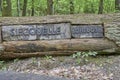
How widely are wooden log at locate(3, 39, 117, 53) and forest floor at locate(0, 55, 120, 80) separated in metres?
0.29

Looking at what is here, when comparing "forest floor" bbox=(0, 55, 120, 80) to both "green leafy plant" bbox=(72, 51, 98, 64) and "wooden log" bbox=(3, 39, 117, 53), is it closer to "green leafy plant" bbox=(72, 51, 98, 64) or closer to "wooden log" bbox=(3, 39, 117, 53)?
"green leafy plant" bbox=(72, 51, 98, 64)

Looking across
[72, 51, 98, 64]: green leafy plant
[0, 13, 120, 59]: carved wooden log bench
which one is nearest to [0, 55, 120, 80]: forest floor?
[72, 51, 98, 64]: green leafy plant

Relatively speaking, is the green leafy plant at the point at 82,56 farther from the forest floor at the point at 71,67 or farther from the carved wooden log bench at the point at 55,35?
the carved wooden log bench at the point at 55,35

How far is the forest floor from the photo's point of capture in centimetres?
768

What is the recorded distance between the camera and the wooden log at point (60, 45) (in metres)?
9.02

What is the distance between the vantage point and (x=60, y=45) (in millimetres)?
9055

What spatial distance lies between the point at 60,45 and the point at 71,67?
1.04m

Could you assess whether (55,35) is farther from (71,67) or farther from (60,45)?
(71,67)

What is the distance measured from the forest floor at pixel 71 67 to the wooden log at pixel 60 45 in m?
0.29

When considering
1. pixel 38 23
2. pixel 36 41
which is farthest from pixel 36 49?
pixel 38 23

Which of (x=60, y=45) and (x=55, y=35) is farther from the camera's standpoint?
(x=55, y=35)

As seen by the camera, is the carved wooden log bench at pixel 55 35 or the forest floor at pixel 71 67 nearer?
the forest floor at pixel 71 67

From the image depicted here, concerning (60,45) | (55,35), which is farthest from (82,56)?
(55,35)

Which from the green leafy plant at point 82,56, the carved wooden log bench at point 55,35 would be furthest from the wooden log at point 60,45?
the green leafy plant at point 82,56
